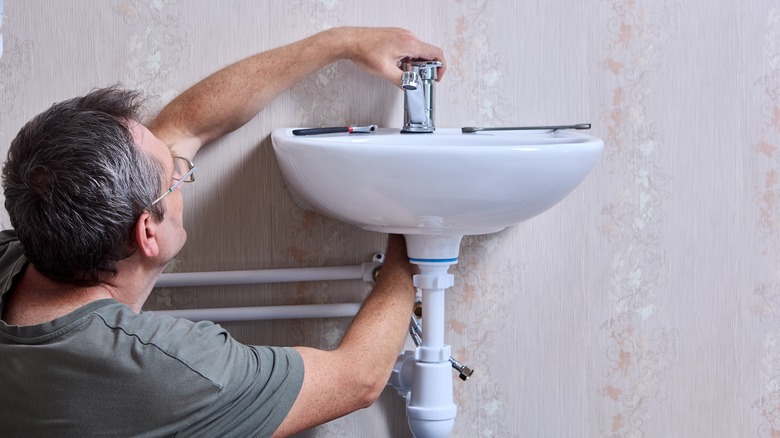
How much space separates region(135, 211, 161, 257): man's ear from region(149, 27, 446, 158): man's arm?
1.34 feet

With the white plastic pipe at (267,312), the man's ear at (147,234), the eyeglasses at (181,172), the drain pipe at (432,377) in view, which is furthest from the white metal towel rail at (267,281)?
the man's ear at (147,234)

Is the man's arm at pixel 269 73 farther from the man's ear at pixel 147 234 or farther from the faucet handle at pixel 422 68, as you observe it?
the man's ear at pixel 147 234

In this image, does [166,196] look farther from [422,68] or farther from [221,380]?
[422,68]

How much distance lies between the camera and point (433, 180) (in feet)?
3.83

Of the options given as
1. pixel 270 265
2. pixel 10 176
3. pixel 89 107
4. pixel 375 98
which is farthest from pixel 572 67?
pixel 10 176

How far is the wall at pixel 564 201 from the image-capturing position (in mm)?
1527

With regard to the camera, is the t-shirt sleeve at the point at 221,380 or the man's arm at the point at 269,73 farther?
the man's arm at the point at 269,73

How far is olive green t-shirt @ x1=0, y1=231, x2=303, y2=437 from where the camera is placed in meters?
0.95

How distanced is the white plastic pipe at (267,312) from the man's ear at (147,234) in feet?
1.61

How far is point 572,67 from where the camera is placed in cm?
160

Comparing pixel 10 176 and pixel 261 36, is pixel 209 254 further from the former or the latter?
pixel 10 176

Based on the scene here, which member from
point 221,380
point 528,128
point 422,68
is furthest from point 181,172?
point 528,128

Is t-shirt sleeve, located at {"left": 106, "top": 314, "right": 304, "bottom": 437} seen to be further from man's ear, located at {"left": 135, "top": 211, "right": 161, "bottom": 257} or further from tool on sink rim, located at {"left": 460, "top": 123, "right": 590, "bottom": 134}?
tool on sink rim, located at {"left": 460, "top": 123, "right": 590, "bottom": 134}

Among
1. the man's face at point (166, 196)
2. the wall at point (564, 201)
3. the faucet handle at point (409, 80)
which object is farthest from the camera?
the wall at point (564, 201)
